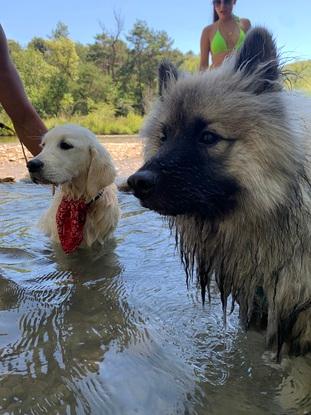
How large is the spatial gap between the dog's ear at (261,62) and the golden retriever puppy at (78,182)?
99.3 inches

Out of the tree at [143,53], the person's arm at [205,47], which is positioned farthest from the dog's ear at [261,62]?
the tree at [143,53]

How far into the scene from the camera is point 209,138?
220 cm

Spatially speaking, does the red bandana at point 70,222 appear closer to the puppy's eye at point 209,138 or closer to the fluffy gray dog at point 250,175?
the fluffy gray dog at point 250,175

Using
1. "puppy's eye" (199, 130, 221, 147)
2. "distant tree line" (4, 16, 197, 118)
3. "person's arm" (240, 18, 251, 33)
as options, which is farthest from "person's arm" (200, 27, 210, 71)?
"distant tree line" (4, 16, 197, 118)

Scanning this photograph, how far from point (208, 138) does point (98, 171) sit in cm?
258

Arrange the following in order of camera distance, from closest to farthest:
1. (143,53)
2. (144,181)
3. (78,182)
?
(144,181) → (78,182) → (143,53)

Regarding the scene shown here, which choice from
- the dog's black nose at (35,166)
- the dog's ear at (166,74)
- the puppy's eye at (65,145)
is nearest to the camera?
the dog's ear at (166,74)

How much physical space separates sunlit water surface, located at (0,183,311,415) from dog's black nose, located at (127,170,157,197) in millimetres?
1012

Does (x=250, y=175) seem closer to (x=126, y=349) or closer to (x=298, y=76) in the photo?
(x=298, y=76)

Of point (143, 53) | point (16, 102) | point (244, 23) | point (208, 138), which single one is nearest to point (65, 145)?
point (16, 102)

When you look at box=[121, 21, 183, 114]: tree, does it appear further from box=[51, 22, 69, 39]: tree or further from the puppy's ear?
the puppy's ear

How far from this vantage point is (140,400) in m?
2.17

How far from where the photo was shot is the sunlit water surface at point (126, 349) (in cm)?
217

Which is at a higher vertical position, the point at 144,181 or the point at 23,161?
the point at 144,181
